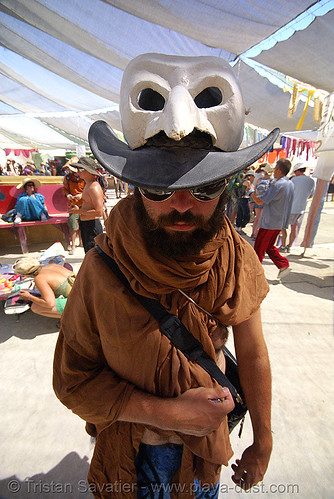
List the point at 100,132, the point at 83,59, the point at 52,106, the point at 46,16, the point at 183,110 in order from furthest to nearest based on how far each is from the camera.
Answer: the point at 52,106, the point at 83,59, the point at 46,16, the point at 100,132, the point at 183,110

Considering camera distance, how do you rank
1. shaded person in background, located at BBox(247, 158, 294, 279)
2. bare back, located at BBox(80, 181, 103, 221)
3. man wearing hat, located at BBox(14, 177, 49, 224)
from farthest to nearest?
man wearing hat, located at BBox(14, 177, 49, 224), shaded person in background, located at BBox(247, 158, 294, 279), bare back, located at BBox(80, 181, 103, 221)

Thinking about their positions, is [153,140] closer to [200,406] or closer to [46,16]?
[200,406]

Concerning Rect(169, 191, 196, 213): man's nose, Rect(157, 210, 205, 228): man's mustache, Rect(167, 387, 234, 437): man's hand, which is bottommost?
Rect(167, 387, 234, 437): man's hand

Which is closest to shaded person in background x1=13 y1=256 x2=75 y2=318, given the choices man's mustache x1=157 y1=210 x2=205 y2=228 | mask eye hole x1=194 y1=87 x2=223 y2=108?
man's mustache x1=157 y1=210 x2=205 y2=228

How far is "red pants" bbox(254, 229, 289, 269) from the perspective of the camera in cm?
382

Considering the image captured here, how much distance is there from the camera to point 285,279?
4.13 m

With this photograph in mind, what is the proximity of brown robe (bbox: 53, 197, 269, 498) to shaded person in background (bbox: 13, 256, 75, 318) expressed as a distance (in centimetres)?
194

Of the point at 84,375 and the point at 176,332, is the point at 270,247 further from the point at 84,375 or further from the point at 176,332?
the point at 84,375

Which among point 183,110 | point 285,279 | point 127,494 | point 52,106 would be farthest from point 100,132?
point 52,106

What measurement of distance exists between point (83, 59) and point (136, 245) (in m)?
9.66

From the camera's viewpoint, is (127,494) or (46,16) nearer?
(127,494)

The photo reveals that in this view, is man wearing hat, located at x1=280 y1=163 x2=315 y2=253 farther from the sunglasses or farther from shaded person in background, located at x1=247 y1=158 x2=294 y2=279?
the sunglasses

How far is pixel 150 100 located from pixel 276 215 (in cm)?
347

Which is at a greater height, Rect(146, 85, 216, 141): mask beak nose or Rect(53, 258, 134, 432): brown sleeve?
Rect(146, 85, 216, 141): mask beak nose
